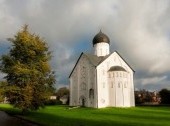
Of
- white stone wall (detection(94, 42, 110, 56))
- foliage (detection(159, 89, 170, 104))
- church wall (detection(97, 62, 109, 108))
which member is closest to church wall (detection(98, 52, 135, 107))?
church wall (detection(97, 62, 109, 108))

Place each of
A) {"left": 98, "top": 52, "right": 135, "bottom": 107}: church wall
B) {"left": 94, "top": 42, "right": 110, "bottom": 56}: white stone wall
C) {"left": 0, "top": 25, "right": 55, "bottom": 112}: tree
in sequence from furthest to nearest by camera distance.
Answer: {"left": 94, "top": 42, "right": 110, "bottom": 56}: white stone wall → {"left": 98, "top": 52, "right": 135, "bottom": 107}: church wall → {"left": 0, "top": 25, "right": 55, "bottom": 112}: tree

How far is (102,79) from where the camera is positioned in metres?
57.5

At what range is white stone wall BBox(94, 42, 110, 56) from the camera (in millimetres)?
63688

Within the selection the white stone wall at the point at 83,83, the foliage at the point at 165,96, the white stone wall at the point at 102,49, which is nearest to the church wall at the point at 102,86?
the white stone wall at the point at 83,83

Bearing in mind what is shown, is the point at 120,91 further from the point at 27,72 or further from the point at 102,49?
the point at 27,72

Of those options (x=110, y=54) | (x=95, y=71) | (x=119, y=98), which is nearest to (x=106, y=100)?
(x=119, y=98)

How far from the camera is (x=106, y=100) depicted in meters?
57.1

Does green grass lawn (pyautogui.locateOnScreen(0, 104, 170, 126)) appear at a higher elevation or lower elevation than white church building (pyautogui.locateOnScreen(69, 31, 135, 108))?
lower

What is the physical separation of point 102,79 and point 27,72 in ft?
81.8

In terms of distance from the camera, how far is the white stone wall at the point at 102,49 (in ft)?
209

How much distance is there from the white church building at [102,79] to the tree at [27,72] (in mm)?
21076

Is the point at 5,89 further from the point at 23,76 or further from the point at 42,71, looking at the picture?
the point at 42,71

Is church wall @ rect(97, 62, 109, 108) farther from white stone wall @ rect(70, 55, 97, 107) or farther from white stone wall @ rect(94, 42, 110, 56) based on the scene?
white stone wall @ rect(94, 42, 110, 56)

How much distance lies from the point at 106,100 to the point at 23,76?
25405 mm
